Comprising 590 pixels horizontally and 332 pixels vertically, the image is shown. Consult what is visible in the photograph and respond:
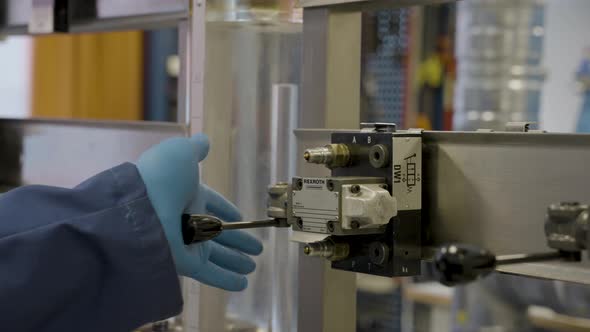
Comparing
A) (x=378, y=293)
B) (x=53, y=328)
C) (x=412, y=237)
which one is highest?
(x=412, y=237)

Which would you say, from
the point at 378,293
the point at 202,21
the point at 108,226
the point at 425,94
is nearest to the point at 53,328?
the point at 108,226

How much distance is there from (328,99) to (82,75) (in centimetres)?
294

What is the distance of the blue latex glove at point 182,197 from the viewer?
0.86 metres

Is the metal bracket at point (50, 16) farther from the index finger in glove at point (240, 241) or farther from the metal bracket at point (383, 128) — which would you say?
the metal bracket at point (383, 128)

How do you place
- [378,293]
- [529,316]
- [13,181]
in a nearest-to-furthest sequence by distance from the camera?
[13,181]
[529,316]
[378,293]

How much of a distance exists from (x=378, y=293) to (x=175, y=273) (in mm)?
2767

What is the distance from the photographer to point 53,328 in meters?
0.86

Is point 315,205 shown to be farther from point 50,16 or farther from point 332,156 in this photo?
point 50,16

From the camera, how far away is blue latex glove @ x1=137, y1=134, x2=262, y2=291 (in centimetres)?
86

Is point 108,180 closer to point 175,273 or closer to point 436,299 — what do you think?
point 175,273

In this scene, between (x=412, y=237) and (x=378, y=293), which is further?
(x=378, y=293)

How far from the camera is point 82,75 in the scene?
3.75 m

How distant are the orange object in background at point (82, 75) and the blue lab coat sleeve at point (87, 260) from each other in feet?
9.50

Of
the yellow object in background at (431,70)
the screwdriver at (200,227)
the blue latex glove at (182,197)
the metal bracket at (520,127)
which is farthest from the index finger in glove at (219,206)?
the yellow object in background at (431,70)
